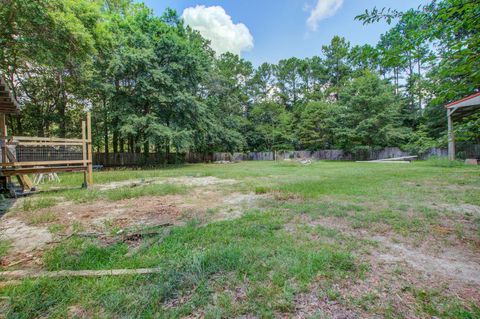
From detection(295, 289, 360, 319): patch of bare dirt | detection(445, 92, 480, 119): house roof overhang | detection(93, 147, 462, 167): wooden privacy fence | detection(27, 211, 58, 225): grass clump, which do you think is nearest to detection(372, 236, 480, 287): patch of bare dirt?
detection(295, 289, 360, 319): patch of bare dirt

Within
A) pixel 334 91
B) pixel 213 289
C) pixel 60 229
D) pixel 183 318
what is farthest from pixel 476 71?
pixel 334 91

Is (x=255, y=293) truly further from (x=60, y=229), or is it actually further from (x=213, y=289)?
(x=60, y=229)

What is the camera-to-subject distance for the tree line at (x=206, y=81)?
2.07 m

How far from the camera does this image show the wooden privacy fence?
1689cm

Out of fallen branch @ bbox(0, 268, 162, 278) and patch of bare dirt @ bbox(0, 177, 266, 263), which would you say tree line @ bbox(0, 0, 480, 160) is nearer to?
fallen branch @ bbox(0, 268, 162, 278)

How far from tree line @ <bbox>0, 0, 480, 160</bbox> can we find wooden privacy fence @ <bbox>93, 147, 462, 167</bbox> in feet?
→ 2.65

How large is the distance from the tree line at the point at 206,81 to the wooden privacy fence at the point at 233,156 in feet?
2.65

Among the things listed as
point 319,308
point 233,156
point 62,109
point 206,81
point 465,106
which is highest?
point 206,81

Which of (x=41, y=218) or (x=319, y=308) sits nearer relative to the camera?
(x=319, y=308)

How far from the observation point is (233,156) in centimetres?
2567

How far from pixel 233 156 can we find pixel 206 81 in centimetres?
893

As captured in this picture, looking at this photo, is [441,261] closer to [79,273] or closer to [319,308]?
[319,308]

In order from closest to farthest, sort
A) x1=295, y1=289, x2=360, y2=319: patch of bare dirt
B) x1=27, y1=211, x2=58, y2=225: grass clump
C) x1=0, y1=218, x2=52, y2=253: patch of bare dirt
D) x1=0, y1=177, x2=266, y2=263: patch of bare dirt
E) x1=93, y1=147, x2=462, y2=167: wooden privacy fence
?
1. x1=295, y1=289, x2=360, y2=319: patch of bare dirt
2. x1=0, y1=218, x2=52, y2=253: patch of bare dirt
3. x1=0, y1=177, x2=266, y2=263: patch of bare dirt
4. x1=27, y1=211, x2=58, y2=225: grass clump
5. x1=93, y1=147, x2=462, y2=167: wooden privacy fence

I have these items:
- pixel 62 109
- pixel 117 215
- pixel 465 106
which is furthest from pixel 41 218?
pixel 62 109
